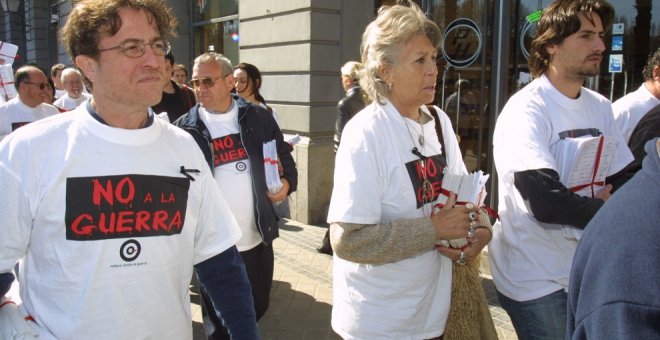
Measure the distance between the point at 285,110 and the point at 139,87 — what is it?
6.18 metres

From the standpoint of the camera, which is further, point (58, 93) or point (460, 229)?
point (58, 93)

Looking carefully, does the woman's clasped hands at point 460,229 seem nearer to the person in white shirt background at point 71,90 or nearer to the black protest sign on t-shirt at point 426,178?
the black protest sign on t-shirt at point 426,178

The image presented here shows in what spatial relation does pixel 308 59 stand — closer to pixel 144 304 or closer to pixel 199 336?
pixel 199 336

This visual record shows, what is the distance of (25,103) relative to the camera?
6.05m

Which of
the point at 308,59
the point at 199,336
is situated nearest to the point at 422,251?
the point at 199,336

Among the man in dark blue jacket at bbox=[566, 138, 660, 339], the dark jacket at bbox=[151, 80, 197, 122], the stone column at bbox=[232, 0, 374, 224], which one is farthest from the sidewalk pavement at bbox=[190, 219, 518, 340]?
the man in dark blue jacket at bbox=[566, 138, 660, 339]

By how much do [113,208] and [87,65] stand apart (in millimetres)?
523

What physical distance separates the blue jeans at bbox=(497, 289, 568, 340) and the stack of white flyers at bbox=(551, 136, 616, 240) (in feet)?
0.91

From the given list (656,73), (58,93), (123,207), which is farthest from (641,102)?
(58,93)

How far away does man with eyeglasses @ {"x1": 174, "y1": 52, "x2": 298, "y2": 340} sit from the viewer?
11.7 feet

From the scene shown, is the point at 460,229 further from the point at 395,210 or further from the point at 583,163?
the point at 583,163

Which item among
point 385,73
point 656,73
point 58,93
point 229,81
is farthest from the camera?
point 58,93

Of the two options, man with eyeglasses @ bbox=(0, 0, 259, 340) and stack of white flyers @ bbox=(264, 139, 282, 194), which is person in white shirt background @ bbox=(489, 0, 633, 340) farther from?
stack of white flyers @ bbox=(264, 139, 282, 194)

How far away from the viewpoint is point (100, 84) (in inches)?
72.1
